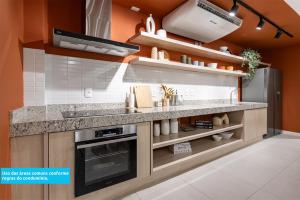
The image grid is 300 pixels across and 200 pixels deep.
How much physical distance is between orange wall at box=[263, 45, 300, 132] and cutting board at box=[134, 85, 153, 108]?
13.3 feet

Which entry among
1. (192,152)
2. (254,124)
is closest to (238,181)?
(192,152)

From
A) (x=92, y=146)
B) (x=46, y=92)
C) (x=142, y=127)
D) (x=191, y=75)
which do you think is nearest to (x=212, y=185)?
(x=142, y=127)

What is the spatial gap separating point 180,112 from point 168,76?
35.8 inches

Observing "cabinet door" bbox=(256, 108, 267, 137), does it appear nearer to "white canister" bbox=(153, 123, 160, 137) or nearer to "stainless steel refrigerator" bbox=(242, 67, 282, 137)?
"stainless steel refrigerator" bbox=(242, 67, 282, 137)

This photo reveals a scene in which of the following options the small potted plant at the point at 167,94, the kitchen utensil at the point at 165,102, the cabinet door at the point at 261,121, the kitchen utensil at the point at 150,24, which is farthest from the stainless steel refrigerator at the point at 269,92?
the kitchen utensil at the point at 150,24

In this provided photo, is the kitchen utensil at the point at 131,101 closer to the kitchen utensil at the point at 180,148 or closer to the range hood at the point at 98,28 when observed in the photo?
the range hood at the point at 98,28

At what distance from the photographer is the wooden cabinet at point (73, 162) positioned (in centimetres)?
121

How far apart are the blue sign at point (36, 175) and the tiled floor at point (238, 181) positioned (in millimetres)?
688

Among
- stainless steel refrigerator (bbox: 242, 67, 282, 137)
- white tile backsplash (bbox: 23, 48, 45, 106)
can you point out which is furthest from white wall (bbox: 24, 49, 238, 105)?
stainless steel refrigerator (bbox: 242, 67, 282, 137)

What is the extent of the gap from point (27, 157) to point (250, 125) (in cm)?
336

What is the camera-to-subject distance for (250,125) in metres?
3.05

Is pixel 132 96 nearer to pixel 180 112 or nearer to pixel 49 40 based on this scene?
pixel 180 112

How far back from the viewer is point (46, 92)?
1767 mm

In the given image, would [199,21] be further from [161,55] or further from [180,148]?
[180,148]
